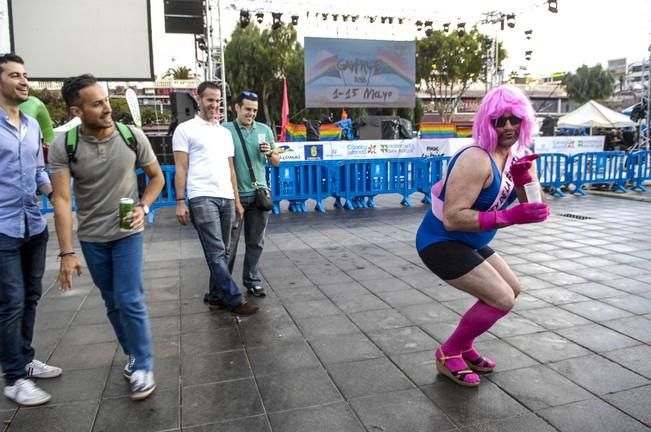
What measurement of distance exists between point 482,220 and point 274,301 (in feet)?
8.35

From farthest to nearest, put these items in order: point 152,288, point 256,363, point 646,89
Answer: point 646,89 < point 152,288 < point 256,363

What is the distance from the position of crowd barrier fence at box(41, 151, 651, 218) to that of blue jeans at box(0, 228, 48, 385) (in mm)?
6439

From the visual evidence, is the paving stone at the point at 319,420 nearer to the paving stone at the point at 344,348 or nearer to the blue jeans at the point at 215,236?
the paving stone at the point at 344,348

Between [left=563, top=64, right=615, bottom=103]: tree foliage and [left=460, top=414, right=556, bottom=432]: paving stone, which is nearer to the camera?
[left=460, top=414, right=556, bottom=432]: paving stone

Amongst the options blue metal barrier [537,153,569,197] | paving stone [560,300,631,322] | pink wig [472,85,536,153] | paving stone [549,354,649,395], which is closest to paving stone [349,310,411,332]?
paving stone [549,354,649,395]

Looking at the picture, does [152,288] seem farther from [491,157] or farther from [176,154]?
[491,157]

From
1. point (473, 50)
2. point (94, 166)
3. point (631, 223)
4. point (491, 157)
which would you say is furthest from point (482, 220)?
point (473, 50)

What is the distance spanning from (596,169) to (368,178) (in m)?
5.44

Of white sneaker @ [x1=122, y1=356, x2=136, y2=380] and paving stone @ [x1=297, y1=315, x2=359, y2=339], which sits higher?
white sneaker @ [x1=122, y1=356, x2=136, y2=380]

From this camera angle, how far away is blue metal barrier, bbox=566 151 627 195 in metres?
11.9

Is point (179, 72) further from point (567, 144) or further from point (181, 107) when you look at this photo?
point (567, 144)

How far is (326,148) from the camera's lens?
40.5 feet

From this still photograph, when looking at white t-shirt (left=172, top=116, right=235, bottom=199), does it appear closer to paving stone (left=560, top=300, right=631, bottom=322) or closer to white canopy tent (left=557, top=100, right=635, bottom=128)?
paving stone (left=560, top=300, right=631, bottom=322)

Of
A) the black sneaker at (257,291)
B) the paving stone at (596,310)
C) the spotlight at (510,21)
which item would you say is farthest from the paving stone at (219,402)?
the spotlight at (510,21)
